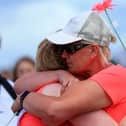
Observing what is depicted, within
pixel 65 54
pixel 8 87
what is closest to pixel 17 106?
pixel 65 54

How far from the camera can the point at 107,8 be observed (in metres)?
1.59

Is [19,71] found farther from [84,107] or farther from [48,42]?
[84,107]

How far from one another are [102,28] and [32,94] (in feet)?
0.88

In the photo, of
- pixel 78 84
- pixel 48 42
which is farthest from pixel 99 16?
pixel 78 84

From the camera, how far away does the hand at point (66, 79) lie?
1.33 m

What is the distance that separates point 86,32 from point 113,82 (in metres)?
0.17

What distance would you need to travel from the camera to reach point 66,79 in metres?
1.36

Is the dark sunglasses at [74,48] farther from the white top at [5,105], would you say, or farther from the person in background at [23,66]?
the person in background at [23,66]

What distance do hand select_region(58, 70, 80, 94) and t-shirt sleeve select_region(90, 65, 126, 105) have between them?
0.09 metres

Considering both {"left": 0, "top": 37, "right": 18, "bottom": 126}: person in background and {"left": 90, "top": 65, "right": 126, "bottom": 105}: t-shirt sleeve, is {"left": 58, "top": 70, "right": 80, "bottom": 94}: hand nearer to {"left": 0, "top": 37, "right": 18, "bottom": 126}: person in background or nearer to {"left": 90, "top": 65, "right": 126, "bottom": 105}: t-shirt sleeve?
{"left": 90, "top": 65, "right": 126, "bottom": 105}: t-shirt sleeve

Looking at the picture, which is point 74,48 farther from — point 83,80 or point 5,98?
point 5,98

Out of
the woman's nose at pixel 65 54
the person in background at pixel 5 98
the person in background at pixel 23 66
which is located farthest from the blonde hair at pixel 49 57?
the person in background at pixel 23 66

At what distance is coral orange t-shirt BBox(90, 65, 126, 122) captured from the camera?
1238mm

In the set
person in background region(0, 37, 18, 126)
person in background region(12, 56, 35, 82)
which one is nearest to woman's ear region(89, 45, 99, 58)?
person in background region(0, 37, 18, 126)
